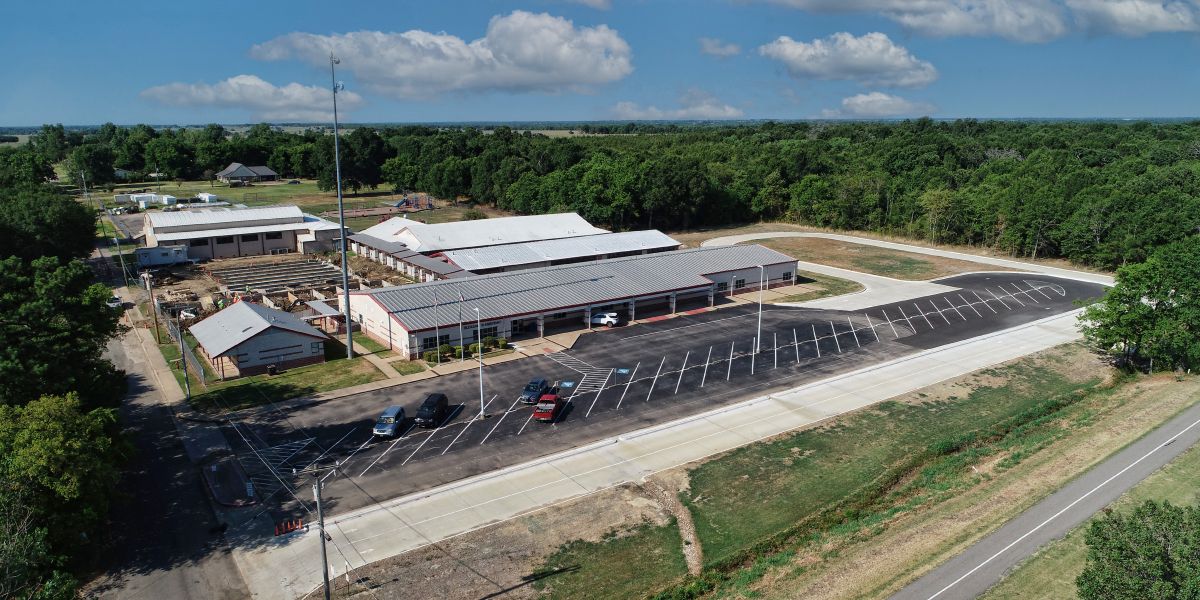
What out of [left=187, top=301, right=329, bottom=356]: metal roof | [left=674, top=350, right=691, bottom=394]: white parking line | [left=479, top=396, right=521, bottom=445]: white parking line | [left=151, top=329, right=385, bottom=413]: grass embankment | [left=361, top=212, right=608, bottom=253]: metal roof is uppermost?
[left=361, top=212, right=608, bottom=253]: metal roof

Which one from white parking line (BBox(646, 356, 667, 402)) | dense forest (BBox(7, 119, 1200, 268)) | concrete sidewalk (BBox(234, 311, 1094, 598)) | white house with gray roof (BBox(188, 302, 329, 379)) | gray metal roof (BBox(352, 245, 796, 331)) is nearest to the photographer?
concrete sidewalk (BBox(234, 311, 1094, 598))

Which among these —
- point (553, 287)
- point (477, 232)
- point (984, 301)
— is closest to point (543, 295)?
point (553, 287)

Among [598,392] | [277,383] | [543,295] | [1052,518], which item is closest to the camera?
[1052,518]

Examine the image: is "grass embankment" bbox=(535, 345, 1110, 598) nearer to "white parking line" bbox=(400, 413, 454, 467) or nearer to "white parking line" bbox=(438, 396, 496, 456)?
"white parking line" bbox=(400, 413, 454, 467)

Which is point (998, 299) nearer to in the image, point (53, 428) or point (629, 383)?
point (629, 383)

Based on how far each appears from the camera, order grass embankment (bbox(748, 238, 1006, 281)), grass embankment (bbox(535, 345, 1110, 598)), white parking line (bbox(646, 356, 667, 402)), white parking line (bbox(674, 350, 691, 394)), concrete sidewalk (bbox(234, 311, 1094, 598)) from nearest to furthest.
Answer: grass embankment (bbox(535, 345, 1110, 598))
concrete sidewalk (bbox(234, 311, 1094, 598))
white parking line (bbox(646, 356, 667, 402))
white parking line (bbox(674, 350, 691, 394))
grass embankment (bbox(748, 238, 1006, 281))

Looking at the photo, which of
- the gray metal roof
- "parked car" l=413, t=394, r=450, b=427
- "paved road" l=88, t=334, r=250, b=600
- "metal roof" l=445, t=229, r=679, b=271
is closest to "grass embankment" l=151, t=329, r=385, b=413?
"paved road" l=88, t=334, r=250, b=600

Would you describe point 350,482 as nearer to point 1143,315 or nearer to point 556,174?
point 1143,315
